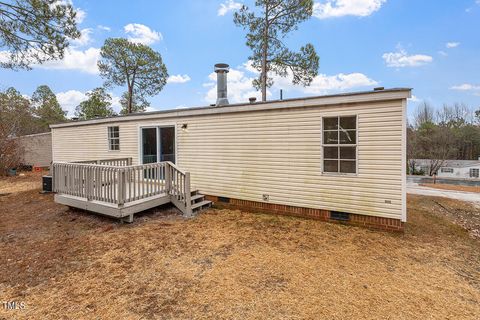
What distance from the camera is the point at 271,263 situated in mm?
3977

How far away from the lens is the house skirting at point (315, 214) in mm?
5320

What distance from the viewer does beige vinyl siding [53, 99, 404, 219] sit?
5.19 m

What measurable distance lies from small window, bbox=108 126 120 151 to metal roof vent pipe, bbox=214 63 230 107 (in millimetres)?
4053

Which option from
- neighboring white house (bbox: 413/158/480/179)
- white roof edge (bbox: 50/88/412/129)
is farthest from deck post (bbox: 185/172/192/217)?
neighboring white house (bbox: 413/158/480/179)

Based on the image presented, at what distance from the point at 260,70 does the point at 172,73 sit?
35.7 feet

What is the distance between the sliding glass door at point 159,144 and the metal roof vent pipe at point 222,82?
6.62 ft

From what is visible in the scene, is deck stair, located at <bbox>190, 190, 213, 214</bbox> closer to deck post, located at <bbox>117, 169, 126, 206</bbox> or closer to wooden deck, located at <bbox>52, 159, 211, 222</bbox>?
wooden deck, located at <bbox>52, 159, 211, 222</bbox>

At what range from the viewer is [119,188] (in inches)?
219

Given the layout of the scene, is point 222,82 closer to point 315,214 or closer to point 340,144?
point 340,144

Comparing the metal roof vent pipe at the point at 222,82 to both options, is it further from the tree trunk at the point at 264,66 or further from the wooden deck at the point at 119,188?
the tree trunk at the point at 264,66

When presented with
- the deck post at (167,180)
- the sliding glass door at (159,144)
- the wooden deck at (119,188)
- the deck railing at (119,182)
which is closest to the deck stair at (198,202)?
the wooden deck at (119,188)

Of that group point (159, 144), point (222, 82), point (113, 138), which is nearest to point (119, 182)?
point (159, 144)

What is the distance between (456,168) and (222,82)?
33901mm

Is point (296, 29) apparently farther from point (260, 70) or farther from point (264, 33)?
point (260, 70)
